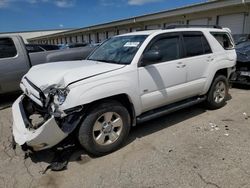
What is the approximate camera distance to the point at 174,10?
19.4 meters

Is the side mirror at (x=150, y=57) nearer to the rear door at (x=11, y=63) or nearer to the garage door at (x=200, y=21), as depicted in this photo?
the rear door at (x=11, y=63)

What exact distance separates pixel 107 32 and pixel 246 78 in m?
27.2

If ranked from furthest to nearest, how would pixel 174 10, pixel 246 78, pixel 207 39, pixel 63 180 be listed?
pixel 174 10, pixel 246 78, pixel 207 39, pixel 63 180

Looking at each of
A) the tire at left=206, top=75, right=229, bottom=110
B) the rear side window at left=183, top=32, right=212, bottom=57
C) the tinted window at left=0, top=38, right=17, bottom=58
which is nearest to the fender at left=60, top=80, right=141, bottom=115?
the rear side window at left=183, top=32, right=212, bottom=57

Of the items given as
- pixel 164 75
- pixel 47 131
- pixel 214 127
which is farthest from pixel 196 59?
pixel 47 131

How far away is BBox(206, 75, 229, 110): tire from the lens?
5374mm

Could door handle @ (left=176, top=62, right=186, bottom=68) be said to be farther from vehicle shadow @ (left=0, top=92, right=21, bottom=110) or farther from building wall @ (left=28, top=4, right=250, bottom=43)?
building wall @ (left=28, top=4, right=250, bottom=43)

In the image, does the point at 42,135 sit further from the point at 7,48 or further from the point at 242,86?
the point at 242,86

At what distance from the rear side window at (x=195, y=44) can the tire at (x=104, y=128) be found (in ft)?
6.27

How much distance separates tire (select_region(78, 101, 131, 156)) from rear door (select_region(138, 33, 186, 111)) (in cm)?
49

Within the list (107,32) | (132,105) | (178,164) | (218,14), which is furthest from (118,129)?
(107,32)

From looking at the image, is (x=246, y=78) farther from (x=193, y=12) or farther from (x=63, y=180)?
(x=193, y=12)

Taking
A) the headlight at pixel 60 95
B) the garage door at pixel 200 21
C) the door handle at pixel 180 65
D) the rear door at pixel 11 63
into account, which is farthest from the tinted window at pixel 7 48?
the garage door at pixel 200 21

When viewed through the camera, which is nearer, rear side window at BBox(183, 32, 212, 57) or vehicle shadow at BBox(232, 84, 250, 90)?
rear side window at BBox(183, 32, 212, 57)
